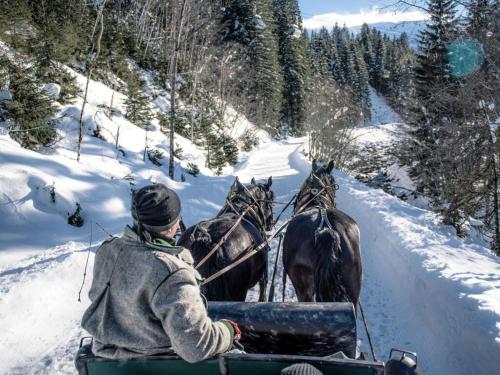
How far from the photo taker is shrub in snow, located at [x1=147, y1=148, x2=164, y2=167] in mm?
13902

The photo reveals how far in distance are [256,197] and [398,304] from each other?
249 centimetres

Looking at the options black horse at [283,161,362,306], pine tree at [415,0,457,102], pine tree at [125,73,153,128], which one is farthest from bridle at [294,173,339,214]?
pine tree at [125,73,153,128]

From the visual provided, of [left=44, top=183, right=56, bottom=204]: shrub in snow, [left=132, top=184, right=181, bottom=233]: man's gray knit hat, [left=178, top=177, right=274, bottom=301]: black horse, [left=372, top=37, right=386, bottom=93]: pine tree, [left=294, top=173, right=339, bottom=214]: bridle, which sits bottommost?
[left=44, top=183, right=56, bottom=204]: shrub in snow

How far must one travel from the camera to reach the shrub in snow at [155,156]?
13.9 m

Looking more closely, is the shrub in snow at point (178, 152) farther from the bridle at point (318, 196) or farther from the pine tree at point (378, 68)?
the pine tree at point (378, 68)

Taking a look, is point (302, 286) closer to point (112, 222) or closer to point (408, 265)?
point (408, 265)

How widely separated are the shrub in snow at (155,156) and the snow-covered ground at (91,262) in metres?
2.57

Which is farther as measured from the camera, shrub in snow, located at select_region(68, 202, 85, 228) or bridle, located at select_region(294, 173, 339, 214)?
shrub in snow, located at select_region(68, 202, 85, 228)

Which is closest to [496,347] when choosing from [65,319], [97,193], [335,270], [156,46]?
[335,270]

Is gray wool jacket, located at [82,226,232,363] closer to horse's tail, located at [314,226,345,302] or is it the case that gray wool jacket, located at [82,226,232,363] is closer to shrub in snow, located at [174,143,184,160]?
horse's tail, located at [314,226,345,302]

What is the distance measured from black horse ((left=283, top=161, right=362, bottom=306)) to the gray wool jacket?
1.86m

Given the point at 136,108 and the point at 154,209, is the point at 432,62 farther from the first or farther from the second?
the point at 154,209

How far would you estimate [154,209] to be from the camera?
1.86 m

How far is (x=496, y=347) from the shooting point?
2965 millimetres
